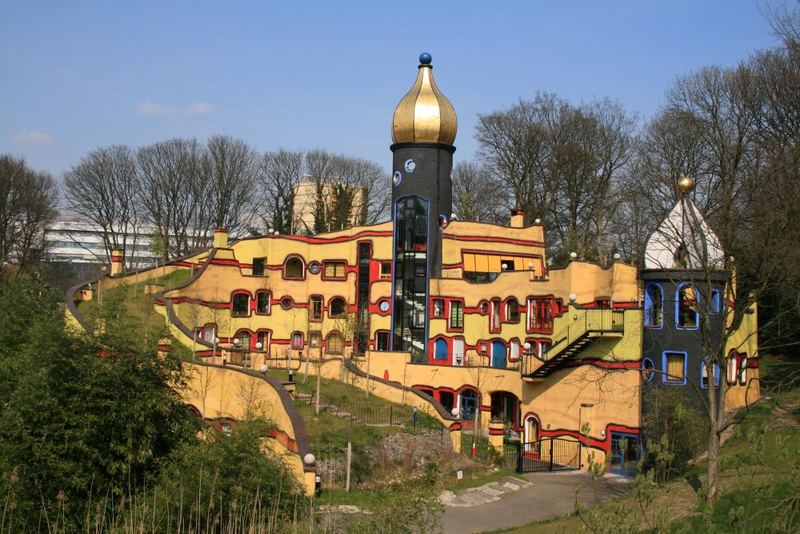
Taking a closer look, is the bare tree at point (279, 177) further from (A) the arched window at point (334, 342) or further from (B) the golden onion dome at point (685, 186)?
(B) the golden onion dome at point (685, 186)

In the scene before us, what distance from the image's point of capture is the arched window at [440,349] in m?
34.1

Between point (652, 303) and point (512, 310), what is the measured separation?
8.86m

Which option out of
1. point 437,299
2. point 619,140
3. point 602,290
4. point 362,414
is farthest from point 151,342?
point 619,140

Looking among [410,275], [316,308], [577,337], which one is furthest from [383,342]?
[577,337]

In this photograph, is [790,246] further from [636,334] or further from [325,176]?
[325,176]

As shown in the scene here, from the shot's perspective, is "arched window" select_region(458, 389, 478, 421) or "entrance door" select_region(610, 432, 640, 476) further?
"arched window" select_region(458, 389, 478, 421)

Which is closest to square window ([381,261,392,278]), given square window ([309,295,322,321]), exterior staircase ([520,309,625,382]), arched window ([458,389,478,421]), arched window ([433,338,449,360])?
square window ([309,295,322,321])

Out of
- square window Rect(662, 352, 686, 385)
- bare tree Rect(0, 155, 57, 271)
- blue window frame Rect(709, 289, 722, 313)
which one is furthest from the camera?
bare tree Rect(0, 155, 57, 271)

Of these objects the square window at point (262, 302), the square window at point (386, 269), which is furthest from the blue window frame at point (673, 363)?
the square window at point (262, 302)

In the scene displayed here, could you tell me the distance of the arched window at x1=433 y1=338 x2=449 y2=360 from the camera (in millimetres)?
34094

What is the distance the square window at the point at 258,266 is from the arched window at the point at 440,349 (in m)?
9.83

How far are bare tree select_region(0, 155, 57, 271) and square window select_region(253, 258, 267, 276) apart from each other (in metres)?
16.6

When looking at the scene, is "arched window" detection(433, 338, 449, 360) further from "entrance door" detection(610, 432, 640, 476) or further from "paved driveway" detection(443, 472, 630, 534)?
"paved driveway" detection(443, 472, 630, 534)

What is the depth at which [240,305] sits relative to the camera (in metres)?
37.3
